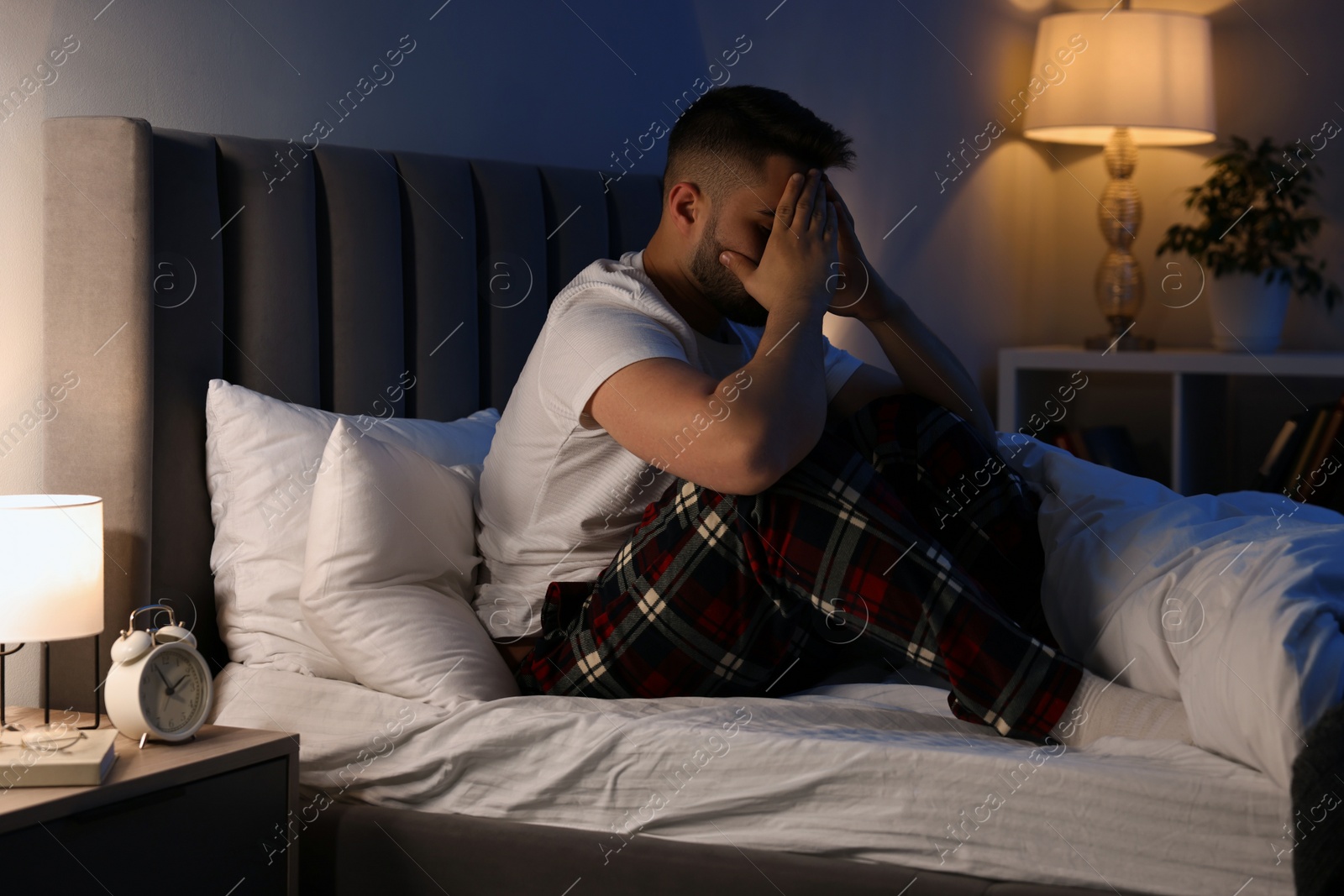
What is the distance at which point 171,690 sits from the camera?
1263 mm

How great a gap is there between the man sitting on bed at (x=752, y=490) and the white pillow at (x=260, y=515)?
224 mm

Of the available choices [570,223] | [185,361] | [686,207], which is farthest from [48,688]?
[570,223]

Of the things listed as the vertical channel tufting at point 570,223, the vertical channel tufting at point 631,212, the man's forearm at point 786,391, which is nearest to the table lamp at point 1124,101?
the vertical channel tufting at point 631,212

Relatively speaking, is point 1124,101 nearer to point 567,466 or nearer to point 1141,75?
point 1141,75

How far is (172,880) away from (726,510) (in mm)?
627

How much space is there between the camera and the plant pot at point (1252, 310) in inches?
118

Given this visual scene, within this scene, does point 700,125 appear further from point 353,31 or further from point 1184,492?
point 1184,492

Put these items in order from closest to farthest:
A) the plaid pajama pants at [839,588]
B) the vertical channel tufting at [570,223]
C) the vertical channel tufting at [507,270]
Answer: the plaid pajama pants at [839,588] → the vertical channel tufting at [507,270] → the vertical channel tufting at [570,223]

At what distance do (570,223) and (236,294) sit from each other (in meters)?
0.62

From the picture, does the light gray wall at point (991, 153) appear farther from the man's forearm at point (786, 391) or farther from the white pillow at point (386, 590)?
the white pillow at point (386, 590)

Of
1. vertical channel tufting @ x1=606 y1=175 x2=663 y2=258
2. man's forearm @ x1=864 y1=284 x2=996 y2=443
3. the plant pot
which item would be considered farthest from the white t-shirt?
the plant pot

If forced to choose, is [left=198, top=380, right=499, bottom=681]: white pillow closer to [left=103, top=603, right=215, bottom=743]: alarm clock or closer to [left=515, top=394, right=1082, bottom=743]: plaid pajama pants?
[left=103, top=603, right=215, bottom=743]: alarm clock

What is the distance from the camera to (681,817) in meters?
1.22

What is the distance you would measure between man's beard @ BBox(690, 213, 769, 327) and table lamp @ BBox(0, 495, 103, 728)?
0.74 meters
